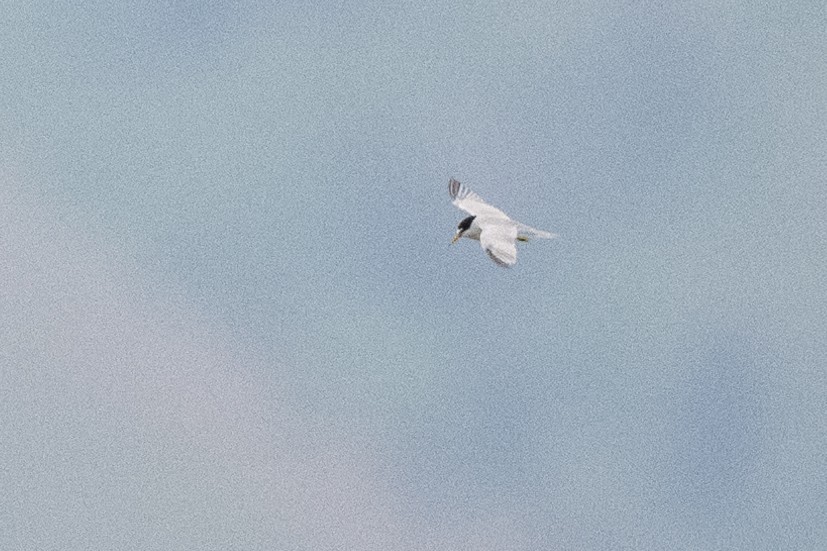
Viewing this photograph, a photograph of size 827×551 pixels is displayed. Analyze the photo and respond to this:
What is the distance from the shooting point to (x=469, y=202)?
139m

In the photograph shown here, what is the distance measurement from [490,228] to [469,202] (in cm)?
1975

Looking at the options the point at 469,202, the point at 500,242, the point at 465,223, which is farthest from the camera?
the point at 469,202

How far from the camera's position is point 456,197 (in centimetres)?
14288

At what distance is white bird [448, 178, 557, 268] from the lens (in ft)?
358

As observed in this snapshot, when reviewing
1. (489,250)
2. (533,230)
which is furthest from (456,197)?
(489,250)

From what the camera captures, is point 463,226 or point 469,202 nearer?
point 463,226

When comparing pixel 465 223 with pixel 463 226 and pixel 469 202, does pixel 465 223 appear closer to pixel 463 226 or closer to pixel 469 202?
pixel 463 226

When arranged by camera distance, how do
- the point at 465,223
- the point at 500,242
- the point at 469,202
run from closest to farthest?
the point at 500,242, the point at 465,223, the point at 469,202

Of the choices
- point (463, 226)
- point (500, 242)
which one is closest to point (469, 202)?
point (463, 226)

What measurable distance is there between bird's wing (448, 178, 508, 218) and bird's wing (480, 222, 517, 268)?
6326 millimetres

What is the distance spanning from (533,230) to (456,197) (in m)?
19.7

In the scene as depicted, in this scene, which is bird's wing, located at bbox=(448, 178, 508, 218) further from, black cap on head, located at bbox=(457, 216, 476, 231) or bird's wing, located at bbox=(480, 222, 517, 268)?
bird's wing, located at bbox=(480, 222, 517, 268)

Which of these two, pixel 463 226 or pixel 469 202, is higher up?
pixel 469 202

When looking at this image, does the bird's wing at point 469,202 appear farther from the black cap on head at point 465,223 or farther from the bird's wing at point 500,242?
the bird's wing at point 500,242
